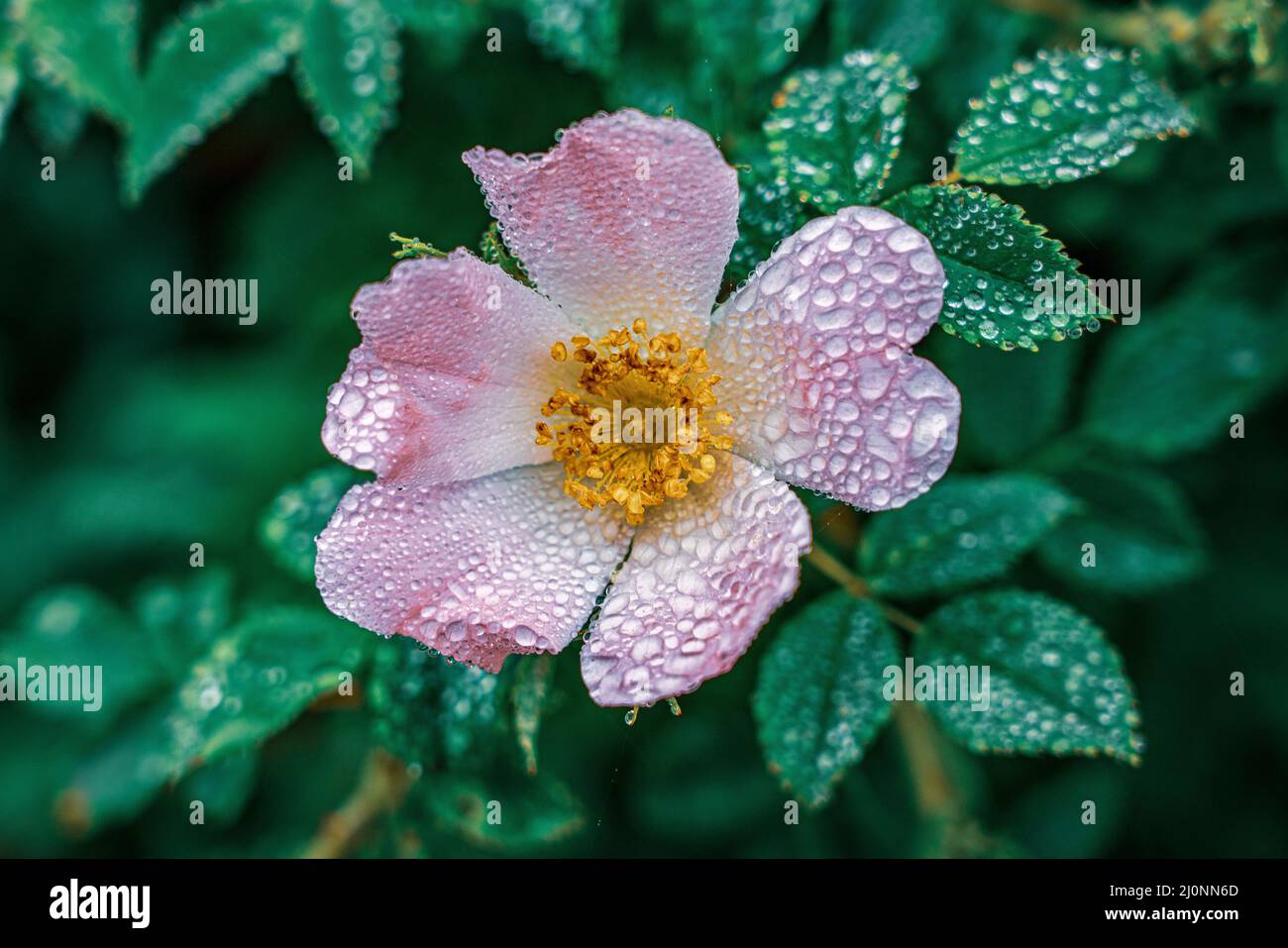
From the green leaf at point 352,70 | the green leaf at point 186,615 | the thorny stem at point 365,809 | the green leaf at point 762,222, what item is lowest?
the thorny stem at point 365,809

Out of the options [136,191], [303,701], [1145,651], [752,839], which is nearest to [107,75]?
[136,191]

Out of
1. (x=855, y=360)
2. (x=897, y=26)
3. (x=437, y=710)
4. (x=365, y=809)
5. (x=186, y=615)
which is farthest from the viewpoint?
(x=186, y=615)

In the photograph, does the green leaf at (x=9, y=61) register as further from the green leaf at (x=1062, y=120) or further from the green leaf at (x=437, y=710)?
the green leaf at (x=1062, y=120)

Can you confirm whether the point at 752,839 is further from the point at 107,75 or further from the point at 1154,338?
the point at 107,75

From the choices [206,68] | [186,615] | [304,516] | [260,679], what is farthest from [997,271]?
[186,615]

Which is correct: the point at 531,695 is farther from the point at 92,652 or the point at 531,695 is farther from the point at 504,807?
the point at 92,652

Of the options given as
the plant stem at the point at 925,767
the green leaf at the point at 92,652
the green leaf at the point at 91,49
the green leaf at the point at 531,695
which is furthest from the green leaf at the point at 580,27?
the green leaf at the point at 92,652

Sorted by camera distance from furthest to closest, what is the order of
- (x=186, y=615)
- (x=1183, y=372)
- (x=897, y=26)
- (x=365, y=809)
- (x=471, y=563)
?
(x=186, y=615), (x=1183, y=372), (x=365, y=809), (x=897, y=26), (x=471, y=563)

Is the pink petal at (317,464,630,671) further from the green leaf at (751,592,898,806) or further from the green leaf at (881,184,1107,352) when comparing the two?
the green leaf at (881,184,1107,352)
